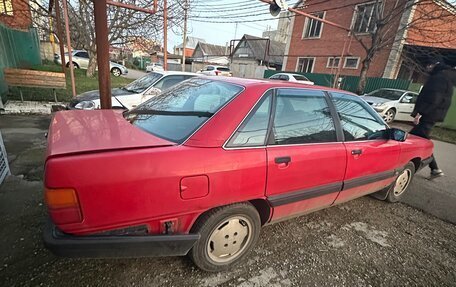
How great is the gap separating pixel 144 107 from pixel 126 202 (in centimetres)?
131

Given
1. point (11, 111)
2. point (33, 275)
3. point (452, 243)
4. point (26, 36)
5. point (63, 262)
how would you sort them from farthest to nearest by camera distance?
point (26, 36) < point (11, 111) < point (452, 243) < point (63, 262) < point (33, 275)

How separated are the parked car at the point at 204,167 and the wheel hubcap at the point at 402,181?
0.93 meters

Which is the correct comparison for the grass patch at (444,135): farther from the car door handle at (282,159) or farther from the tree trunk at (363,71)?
the car door handle at (282,159)

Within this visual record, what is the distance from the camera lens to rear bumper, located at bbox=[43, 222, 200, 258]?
150 cm

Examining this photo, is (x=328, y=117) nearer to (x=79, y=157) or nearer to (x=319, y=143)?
(x=319, y=143)

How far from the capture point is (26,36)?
12359 mm

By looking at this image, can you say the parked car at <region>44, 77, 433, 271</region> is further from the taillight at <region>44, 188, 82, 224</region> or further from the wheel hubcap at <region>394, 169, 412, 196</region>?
the wheel hubcap at <region>394, 169, 412, 196</region>

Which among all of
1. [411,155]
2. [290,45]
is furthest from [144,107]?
[290,45]

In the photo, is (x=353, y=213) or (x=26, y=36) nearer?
(x=353, y=213)

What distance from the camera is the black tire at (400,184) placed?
355 cm

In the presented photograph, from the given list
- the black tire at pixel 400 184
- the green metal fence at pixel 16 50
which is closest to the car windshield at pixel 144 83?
the green metal fence at pixel 16 50

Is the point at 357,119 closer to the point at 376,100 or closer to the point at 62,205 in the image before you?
the point at 62,205

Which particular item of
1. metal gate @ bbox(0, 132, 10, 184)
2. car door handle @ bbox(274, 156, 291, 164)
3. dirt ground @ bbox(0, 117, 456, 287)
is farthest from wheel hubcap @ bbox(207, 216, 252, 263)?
metal gate @ bbox(0, 132, 10, 184)

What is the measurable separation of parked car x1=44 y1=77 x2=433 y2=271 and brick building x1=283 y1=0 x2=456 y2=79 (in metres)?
12.4
